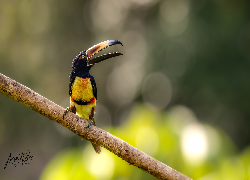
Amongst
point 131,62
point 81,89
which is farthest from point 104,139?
point 131,62

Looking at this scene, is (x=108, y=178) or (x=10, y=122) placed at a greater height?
(x=10, y=122)

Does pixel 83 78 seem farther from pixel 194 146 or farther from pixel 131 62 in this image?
pixel 131 62

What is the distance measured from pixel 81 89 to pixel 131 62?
17.3 ft

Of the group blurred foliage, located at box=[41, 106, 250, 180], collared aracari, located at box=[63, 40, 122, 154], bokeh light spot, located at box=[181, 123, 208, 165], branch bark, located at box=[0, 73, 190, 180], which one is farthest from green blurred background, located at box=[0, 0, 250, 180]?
branch bark, located at box=[0, 73, 190, 180]

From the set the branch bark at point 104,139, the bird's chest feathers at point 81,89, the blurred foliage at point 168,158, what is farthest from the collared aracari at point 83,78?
the blurred foliage at point 168,158

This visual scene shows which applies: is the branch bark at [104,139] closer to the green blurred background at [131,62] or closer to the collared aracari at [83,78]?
the collared aracari at [83,78]

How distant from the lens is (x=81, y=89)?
2.79 meters

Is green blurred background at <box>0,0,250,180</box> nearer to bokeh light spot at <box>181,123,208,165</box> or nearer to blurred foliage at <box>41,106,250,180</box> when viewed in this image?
blurred foliage at <box>41,106,250,180</box>

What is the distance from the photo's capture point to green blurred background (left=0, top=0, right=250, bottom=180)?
6855 mm

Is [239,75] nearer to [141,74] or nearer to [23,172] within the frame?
[141,74]

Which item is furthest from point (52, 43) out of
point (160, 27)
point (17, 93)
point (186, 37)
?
point (17, 93)

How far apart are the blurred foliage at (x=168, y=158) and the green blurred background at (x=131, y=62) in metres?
2.17

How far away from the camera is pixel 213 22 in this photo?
690 centimetres

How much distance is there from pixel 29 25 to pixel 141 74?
3636 millimetres
